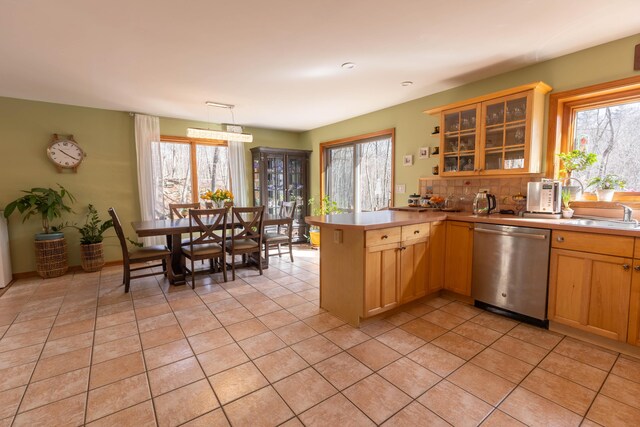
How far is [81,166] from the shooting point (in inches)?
169

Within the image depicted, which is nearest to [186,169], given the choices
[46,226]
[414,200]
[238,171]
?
[238,171]

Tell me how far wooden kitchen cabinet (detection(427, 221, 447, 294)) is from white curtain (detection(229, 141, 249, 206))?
3.65 m

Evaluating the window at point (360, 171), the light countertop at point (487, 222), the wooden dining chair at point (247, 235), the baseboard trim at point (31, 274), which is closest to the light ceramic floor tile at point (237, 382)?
the light countertop at point (487, 222)

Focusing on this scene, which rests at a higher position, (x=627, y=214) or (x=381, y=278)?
(x=627, y=214)

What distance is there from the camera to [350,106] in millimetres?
4355

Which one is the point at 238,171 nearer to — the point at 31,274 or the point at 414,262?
the point at 31,274

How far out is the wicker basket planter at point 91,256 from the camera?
4102 millimetres

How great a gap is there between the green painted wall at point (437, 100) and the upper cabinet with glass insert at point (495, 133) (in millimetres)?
240

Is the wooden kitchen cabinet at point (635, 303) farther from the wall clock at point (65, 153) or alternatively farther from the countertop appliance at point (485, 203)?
the wall clock at point (65, 153)

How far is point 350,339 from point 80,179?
174 inches

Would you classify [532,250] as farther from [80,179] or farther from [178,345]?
[80,179]

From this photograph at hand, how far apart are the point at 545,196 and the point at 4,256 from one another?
5.93 meters

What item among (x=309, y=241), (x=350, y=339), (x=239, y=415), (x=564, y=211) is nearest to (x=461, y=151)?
(x=564, y=211)

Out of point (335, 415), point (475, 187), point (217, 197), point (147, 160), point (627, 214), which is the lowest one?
point (335, 415)
